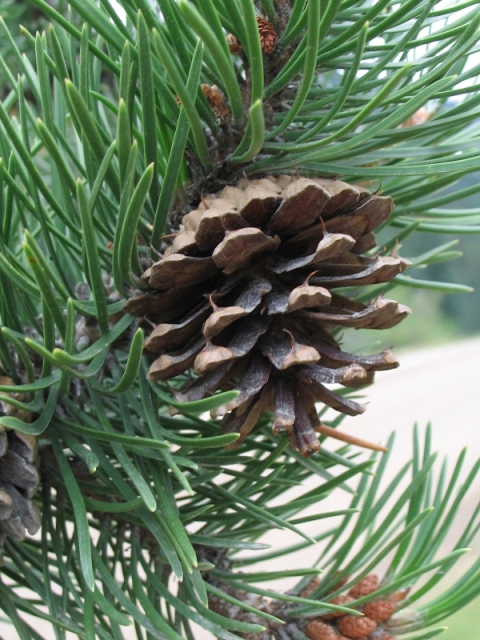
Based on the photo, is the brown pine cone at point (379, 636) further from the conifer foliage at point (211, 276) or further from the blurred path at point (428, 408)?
the blurred path at point (428, 408)

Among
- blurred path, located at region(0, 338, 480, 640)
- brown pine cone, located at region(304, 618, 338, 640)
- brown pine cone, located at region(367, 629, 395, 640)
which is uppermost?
brown pine cone, located at region(367, 629, 395, 640)

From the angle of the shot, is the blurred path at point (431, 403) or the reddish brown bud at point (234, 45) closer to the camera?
the reddish brown bud at point (234, 45)

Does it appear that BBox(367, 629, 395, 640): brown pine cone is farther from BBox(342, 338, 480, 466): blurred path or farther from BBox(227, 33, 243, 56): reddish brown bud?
BBox(342, 338, 480, 466): blurred path

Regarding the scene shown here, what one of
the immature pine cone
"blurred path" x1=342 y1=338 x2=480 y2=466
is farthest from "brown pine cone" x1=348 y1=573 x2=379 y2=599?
"blurred path" x1=342 y1=338 x2=480 y2=466

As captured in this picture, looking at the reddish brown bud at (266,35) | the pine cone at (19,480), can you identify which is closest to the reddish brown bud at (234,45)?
the reddish brown bud at (266,35)

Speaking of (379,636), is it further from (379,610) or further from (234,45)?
(234,45)

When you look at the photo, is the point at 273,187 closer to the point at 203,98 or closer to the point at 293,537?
the point at 203,98
